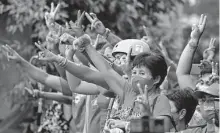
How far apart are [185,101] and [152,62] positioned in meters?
0.47

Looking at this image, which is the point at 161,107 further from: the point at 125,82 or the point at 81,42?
the point at 81,42

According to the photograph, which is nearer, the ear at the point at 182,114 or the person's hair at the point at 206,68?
the ear at the point at 182,114

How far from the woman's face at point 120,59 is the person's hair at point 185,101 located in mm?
543

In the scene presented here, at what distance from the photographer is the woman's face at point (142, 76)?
5372 millimetres

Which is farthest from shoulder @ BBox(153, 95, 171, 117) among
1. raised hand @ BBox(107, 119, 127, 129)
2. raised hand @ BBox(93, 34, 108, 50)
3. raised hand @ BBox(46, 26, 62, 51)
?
raised hand @ BBox(46, 26, 62, 51)

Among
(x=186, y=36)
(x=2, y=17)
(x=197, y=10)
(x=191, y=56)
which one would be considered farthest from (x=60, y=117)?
(x=197, y=10)

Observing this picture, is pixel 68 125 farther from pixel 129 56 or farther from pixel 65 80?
pixel 129 56

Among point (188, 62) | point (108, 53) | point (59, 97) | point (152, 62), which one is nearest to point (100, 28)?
point (108, 53)

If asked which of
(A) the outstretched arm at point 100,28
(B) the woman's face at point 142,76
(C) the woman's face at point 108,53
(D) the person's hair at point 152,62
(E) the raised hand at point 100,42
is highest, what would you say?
(A) the outstretched arm at point 100,28

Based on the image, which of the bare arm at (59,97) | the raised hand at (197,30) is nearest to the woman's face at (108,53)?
the raised hand at (197,30)

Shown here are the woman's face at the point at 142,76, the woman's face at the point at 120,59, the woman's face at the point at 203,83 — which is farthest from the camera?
the woman's face at the point at 203,83

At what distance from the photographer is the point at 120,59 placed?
6016 mm

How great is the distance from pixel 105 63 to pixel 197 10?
22.2 metres

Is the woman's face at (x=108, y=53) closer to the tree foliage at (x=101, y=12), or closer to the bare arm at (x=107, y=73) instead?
the bare arm at (x=107, y=73)
